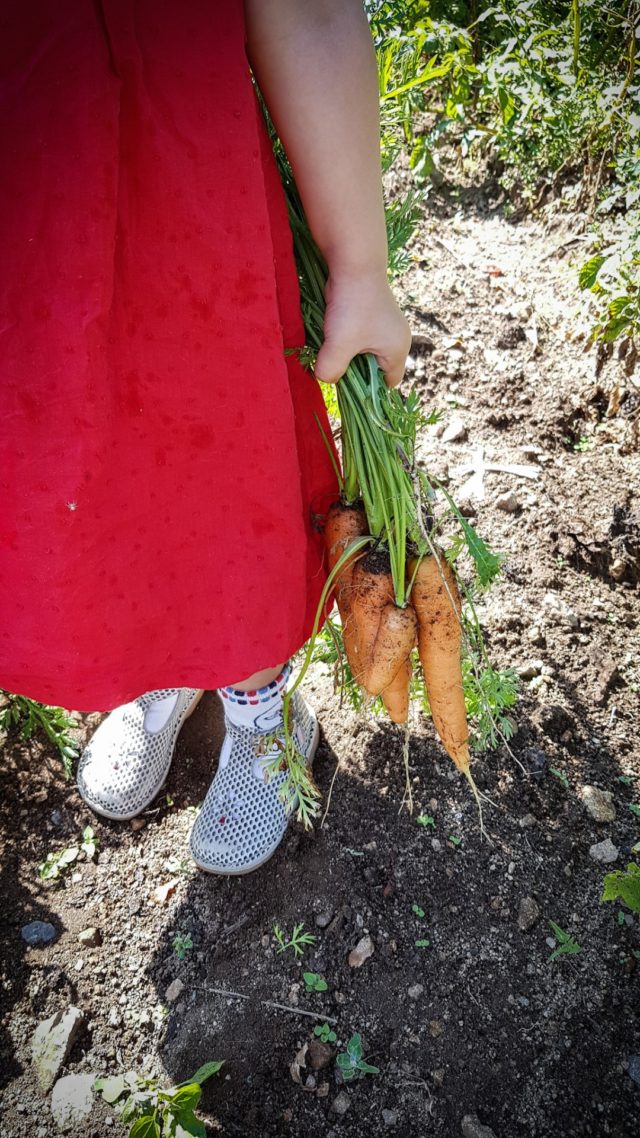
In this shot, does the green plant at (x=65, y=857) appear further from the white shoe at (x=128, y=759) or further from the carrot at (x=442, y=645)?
the carrot at (x=442, y=645)

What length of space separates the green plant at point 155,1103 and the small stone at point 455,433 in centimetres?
180

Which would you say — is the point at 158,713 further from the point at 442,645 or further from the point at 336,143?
the point at 336,143

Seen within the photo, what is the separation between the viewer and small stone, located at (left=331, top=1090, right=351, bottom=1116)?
130 centimetres

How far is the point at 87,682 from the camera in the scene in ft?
3.72

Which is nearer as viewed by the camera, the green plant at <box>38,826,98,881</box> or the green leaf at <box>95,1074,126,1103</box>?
the green leaf at <box>95,1074,126,1103</box>

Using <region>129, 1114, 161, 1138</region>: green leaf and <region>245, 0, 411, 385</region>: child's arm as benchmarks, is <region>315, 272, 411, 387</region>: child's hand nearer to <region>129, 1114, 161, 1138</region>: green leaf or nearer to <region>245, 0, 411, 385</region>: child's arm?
<region>245, 0, 411, 385</region>: child's arm

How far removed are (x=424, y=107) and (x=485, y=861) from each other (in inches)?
116

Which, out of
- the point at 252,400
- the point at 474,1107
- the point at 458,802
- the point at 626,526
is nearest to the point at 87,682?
the point at 252,400

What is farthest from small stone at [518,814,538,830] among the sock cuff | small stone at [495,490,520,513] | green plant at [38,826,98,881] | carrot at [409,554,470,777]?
green plant at [38,826,98,881]

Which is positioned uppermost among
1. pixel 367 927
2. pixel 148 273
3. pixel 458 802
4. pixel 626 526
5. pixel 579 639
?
pixel 148 273

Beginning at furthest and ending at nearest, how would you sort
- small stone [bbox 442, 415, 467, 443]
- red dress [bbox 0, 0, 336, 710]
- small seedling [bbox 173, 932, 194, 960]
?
small stone [bbox 442, 415, 467, 443] < small seedling [bbox 173, 932, 194, 960] < red dress [bbox 0, 0, 336, 710]

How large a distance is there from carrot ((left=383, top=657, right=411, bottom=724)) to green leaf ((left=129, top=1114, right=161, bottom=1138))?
0.84 m

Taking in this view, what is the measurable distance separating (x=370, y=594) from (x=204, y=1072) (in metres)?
0.97

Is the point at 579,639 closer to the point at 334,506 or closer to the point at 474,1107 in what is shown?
the point at 334,506
